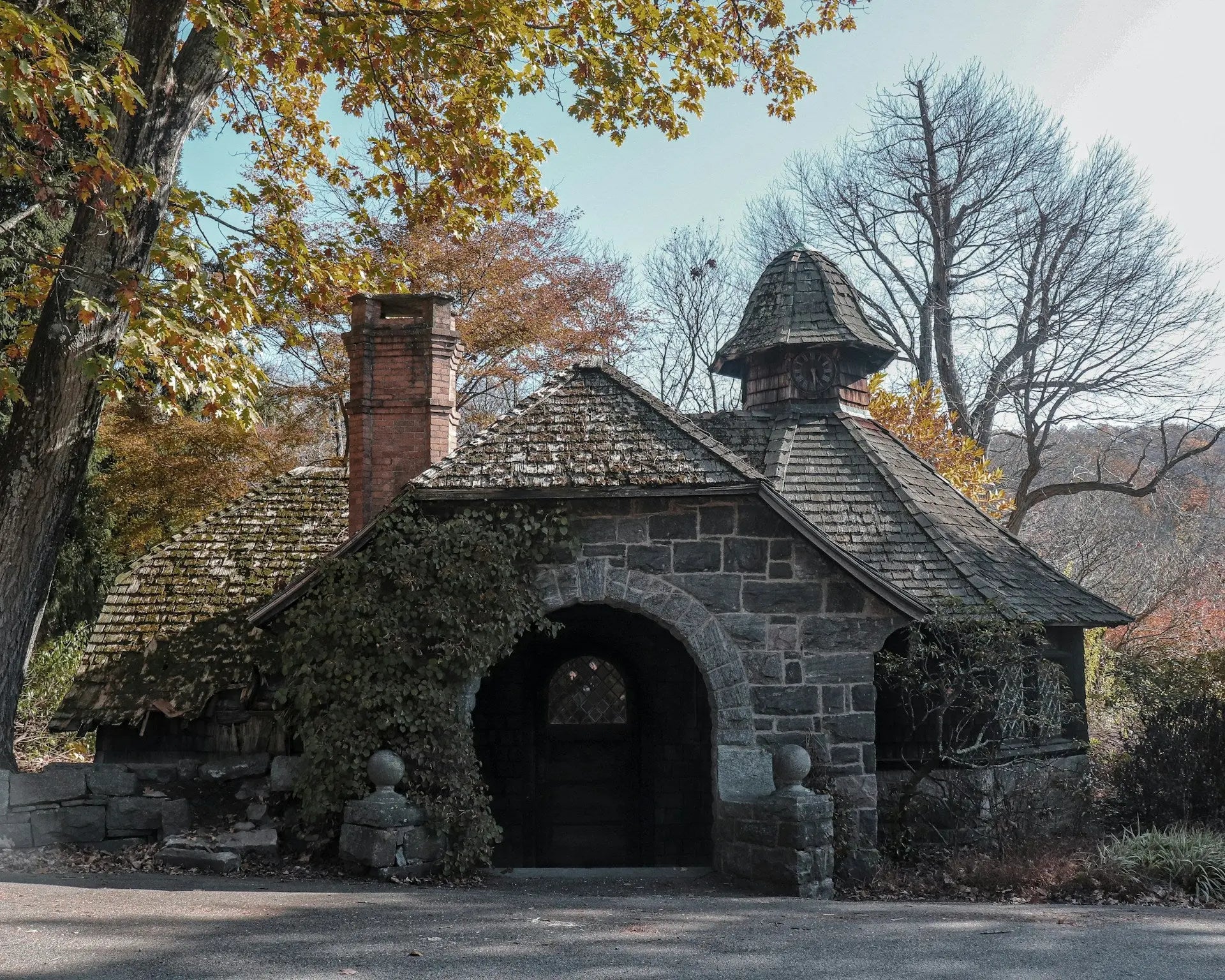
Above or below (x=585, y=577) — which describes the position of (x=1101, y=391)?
above

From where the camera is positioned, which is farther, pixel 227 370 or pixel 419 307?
pixel 419 307

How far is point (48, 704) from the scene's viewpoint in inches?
616

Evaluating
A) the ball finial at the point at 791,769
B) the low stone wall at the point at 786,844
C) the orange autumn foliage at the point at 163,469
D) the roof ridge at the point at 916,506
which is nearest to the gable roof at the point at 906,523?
the roof ridge at the point at 916,506

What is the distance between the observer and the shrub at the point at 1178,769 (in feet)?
32.1

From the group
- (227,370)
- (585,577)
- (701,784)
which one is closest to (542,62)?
(227,370)

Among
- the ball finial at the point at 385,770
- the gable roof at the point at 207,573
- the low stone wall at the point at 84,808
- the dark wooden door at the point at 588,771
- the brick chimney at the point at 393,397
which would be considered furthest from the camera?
the dark wooden door at the point at 588,771

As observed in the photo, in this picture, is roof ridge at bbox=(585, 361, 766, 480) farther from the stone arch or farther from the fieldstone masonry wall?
the stone arch

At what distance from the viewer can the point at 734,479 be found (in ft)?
27.6

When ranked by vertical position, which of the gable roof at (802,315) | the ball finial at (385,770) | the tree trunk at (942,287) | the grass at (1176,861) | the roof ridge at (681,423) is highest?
the tree trunk at (942,287)

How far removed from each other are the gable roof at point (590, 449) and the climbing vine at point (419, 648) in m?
0.31

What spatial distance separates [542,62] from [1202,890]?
939 cm

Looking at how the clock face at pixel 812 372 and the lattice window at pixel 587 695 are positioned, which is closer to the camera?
the lattice window at pixel 587 695

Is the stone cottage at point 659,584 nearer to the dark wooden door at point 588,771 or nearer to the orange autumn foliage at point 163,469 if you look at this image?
the dark wooden door at point 588,771

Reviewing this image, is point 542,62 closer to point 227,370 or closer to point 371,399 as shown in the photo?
point 371,399
